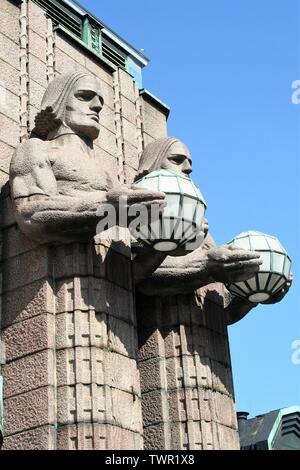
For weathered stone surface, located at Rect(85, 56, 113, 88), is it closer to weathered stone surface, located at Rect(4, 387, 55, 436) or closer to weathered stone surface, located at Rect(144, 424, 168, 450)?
Answer: weathered stone surface, located at Rect(144, 424, 168, 450)

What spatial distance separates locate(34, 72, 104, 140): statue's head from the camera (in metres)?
13.1

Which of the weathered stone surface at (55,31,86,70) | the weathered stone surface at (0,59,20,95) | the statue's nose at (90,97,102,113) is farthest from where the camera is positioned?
the weathered stone surface at (55,31,86,70)

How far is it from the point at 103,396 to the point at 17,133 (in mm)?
3784

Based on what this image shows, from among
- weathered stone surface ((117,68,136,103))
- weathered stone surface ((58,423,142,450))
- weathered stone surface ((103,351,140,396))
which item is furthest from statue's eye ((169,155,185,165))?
weathered stone surface ((58,423,142,450))

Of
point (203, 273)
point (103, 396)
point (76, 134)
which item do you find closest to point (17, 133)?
point (76, 134)

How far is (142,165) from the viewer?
14281 millimetres

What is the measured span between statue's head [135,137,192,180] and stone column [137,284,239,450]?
1.66 meters

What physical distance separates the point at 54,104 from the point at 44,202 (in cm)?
171

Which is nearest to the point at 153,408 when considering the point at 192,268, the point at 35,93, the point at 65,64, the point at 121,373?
the point at 121,373

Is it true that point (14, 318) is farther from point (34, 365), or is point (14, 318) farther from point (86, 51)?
point (86, 51)

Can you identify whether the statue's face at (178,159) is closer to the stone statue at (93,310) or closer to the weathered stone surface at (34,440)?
the stone statue at (93,310)

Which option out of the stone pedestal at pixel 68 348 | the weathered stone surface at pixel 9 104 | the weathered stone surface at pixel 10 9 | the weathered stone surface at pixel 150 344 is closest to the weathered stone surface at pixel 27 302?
the stone pedestal at pixel 68 348

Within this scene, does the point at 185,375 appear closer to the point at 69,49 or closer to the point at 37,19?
the point at 69,49

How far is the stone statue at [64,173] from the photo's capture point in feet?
38.7
